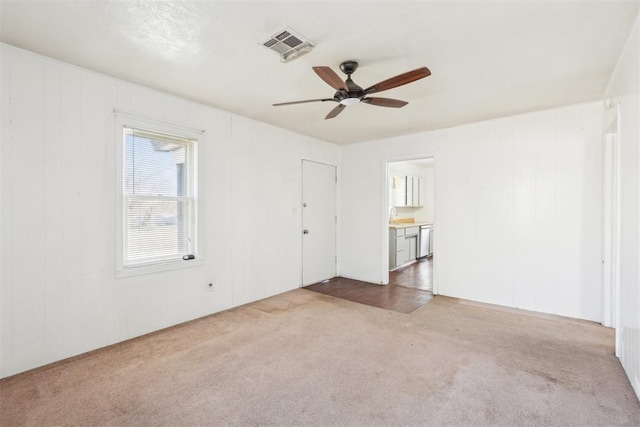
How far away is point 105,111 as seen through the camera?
9.16ft

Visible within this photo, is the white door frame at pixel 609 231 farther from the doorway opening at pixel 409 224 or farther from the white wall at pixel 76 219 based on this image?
the white wall at pixel 76 219

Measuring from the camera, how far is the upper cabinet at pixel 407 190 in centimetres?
713

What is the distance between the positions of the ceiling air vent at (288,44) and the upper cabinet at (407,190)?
5.11 metres

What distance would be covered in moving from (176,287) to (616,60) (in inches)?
180

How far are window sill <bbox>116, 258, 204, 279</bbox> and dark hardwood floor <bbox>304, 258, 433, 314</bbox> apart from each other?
6.50 feet

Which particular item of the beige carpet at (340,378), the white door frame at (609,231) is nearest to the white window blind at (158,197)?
the beige carpet at (340,378)

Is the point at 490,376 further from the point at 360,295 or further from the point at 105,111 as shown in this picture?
the point at 105,111

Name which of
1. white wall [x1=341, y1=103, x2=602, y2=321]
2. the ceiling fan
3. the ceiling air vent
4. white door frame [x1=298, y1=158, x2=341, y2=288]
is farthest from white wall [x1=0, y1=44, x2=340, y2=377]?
white wall [x1=341, y1=103, x2=602, y2=321]

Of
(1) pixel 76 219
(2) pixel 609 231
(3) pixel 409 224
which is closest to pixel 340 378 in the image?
(1) pixel 76 219

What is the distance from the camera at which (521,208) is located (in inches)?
151

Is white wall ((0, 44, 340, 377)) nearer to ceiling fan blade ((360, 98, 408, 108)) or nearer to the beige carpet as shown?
the beige carpet

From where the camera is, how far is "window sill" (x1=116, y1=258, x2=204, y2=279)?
2.89 metres

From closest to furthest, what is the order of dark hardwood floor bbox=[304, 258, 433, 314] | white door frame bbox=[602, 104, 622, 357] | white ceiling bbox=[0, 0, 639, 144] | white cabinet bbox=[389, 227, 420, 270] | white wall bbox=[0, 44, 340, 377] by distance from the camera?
1. white ceiling bbox=[0, 0, 639, 144]
2. white wall bbox=[0, 44, 340, 377]
3. white door frame bbox=[602, 104, 622, 357]
4. dark hardwood floor bbox=[304, 258, 433, 314]
5. white cabinet bbox=[389, 227, 420, 270]

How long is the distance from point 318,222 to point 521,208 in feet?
9.67
